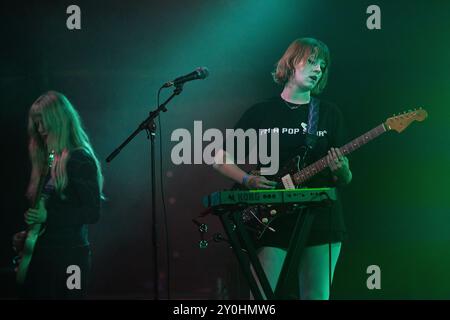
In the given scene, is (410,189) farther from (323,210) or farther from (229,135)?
(229,135)

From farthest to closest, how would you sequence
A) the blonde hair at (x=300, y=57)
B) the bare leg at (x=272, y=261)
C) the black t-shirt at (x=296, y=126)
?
the blonde hair at (x=300, y=57) < the black t-shirt at (x=296, y=126) < the bare leg at (x=272, y=261)

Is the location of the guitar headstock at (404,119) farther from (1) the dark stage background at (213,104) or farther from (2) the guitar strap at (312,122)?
(2) the guitar strap at (312,122)

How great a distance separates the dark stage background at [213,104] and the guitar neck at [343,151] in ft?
0.89

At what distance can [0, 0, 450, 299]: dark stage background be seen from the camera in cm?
540

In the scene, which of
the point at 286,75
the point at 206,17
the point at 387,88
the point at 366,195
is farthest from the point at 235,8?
the point at 366,195

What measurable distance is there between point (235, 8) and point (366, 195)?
1823 millimetres

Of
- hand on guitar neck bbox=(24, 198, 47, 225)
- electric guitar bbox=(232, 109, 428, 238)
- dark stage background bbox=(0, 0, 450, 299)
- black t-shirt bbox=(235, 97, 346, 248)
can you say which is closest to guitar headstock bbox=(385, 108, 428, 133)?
electric guitar bbox=(232, 109, 428, 238)

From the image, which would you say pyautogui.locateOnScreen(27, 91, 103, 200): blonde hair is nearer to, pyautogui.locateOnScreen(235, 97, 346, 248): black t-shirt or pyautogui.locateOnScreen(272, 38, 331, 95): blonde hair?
pyautogui.locateOnScreen(235, 97, 346, 248): black t-shirt

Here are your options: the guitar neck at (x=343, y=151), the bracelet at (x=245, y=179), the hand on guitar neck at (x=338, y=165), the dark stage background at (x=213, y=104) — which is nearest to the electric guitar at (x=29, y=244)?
the dark stage background at (x=213, y=104)

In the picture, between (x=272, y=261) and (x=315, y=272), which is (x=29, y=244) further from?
(x=315, y=272)

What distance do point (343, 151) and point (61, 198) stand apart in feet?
6.76

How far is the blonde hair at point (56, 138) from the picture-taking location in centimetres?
501

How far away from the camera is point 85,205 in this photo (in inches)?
193
